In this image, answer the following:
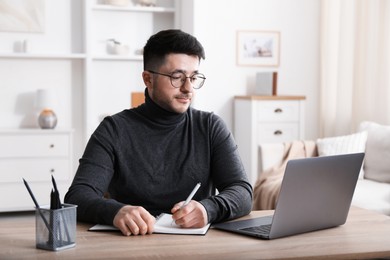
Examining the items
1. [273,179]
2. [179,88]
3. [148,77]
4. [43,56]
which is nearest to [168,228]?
[179,88]

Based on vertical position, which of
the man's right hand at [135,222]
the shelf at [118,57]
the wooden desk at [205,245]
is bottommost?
the wooden desk at [205,245]

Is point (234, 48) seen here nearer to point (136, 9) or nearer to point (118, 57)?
point (136, 9)

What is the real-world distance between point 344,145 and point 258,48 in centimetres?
160

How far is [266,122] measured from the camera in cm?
531

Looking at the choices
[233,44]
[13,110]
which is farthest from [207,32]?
[13,110]

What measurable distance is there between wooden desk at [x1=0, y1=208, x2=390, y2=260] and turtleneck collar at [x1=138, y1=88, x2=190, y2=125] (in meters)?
0.50

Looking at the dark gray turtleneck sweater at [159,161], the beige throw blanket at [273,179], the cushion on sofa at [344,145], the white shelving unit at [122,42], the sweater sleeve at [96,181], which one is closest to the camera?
the sweater sleeve at [96,181]

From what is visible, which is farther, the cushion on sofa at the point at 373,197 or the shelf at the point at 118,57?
the shelf at the point at 118,57

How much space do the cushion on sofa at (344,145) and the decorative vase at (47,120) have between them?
2.13m

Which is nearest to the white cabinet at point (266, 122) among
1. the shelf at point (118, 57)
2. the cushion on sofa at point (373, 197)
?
the shelf at point (118, 57)

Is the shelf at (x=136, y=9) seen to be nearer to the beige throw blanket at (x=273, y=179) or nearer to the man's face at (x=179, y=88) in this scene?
the beige throw blanket at (x=273, y=179)

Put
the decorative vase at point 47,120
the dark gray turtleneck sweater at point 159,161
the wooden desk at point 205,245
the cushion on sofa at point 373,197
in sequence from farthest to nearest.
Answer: the decorative vase at point 47,120 < the cushion on sofa at point 373,197 < the dark gray turtleneck sweater at point 159,161 < the wooden desk at point 205,245

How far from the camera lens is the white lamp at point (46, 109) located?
5.21 meters

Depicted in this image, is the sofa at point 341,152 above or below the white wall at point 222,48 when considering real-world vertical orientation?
below
